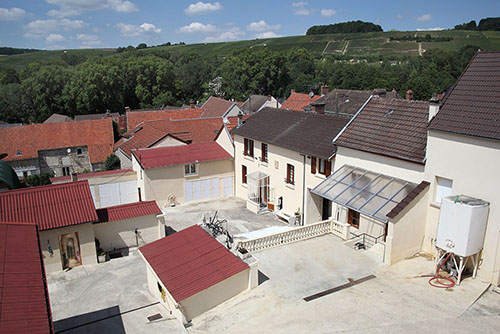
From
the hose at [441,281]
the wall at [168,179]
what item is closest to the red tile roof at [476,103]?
the hose at [441,281]

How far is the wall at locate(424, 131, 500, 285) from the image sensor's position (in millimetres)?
14305

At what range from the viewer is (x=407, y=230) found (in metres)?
16.7

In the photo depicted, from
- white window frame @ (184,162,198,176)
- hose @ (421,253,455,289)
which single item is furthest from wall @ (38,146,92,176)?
hose @ (421,253,455,289)

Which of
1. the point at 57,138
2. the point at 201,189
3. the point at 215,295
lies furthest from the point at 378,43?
the point at 215,295

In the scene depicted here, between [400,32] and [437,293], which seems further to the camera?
[400,32]

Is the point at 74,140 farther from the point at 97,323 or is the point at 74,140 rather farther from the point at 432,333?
the point at 432,333

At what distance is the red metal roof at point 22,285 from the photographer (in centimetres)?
875

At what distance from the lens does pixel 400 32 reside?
7151 inches

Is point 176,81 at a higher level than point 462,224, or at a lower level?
higher

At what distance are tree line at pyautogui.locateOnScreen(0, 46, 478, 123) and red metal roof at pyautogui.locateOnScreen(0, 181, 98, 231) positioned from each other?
57.9 m

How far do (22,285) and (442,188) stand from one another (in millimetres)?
15667

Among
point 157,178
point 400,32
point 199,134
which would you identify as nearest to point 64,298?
point 157,178

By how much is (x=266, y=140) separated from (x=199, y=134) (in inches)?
533

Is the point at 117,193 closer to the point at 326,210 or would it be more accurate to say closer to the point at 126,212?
the point at 126,212
